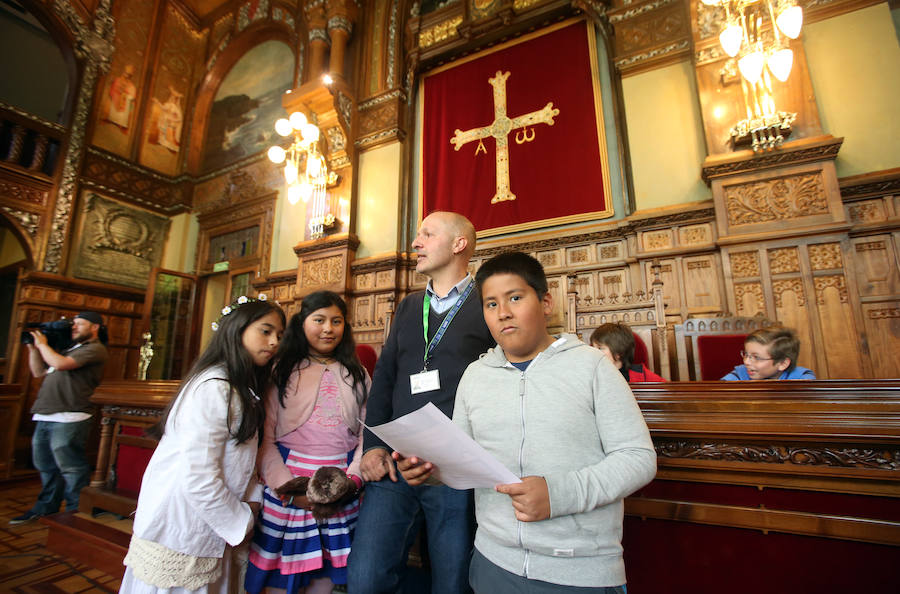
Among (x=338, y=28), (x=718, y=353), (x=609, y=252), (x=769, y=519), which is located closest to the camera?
(x=769, y=519)

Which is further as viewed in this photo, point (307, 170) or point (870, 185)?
point (307, 170)

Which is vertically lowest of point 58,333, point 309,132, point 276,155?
point 58,333

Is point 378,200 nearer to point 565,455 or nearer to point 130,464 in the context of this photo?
point 130,464

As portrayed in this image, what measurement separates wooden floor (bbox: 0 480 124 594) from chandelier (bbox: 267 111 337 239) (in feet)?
12.2

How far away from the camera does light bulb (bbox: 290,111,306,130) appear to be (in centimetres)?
517

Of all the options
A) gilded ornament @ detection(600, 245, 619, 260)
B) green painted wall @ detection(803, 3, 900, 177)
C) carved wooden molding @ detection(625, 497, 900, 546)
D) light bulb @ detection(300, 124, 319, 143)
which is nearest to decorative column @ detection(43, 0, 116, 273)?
light bulb @ detection(300, 124, 319, 143)

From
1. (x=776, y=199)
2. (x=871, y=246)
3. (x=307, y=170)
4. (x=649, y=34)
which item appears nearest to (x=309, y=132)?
(x=307, y=170)

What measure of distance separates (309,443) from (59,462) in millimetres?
2857

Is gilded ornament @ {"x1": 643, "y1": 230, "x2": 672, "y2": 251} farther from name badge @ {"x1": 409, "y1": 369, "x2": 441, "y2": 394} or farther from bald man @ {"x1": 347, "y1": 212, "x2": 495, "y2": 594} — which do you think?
name badge @ {"x1": 409, "y1": 369, "x2": 441, "y2": 394}

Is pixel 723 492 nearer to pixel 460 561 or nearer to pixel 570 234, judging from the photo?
pixel 460 561

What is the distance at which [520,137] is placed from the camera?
4.86 m

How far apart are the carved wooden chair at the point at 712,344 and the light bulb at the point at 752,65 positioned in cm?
193

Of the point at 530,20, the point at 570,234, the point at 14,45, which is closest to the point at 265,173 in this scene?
the point at 530,20

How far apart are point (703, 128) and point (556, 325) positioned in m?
2.29
